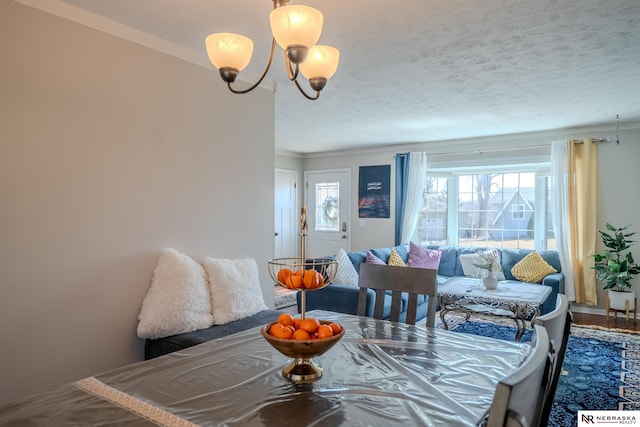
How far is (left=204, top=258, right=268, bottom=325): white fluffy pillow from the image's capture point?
2.74m

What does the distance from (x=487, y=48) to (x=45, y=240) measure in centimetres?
291

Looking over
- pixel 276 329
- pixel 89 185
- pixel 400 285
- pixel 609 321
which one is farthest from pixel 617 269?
pixel 89 185

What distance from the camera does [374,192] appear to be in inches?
270

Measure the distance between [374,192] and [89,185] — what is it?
200 inches

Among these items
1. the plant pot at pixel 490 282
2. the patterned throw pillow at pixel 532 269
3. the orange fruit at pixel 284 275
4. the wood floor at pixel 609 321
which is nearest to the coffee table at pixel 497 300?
the plant pot at pixel 490 282

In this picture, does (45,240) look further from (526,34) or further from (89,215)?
(526,34)

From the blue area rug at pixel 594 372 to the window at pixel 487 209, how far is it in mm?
1680

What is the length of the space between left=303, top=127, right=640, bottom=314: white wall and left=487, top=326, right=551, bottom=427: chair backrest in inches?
207

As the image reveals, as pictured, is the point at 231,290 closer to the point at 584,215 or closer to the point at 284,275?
the point at 284,275

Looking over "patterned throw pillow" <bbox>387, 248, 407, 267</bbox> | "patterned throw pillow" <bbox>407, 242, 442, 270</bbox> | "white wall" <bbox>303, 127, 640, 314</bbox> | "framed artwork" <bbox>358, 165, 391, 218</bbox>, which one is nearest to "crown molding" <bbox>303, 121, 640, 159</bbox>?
"white wall" <bbox>303, 127, 640, 314</bbox>

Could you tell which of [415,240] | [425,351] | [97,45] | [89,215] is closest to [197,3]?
[97,45]

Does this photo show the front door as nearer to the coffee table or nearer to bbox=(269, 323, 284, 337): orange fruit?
the coffee table

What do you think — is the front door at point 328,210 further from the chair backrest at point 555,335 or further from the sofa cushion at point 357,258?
the chair backrest at point 555,335

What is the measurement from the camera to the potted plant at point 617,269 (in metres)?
4.55
